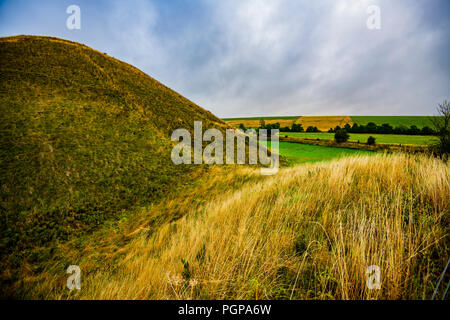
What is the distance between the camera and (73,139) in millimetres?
9352

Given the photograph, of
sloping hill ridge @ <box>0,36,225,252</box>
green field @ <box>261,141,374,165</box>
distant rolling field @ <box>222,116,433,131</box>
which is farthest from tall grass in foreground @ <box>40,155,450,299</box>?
distant rolling field @ <box>222,116,433,131</box>

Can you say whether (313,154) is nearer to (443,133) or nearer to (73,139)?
(443,133)

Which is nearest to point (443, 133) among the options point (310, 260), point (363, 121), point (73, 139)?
point (310, 260)

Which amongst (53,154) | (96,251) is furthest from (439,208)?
(53,154)

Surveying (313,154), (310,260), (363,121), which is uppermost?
(363,121)

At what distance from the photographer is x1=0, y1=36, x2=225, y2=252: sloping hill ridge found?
5918mm

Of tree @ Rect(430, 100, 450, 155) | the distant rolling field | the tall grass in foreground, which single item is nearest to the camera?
the tall grass in foreground

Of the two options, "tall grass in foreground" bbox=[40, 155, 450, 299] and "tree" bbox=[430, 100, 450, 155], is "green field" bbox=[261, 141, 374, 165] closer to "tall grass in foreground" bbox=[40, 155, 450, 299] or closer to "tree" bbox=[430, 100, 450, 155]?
"tree" bbox=[430, 100, 450, 155]

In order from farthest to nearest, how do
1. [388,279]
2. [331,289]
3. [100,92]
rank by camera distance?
[100,92], [331,289], [388,279]

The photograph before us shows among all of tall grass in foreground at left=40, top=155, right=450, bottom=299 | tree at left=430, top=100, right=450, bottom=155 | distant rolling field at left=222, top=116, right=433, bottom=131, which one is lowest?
tall grass in foreground at left=40, top=155, right=450, bottom=299

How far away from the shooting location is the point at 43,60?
14969 millimetres

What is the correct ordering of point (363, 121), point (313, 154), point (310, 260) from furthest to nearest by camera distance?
point (363, 121) < point (313, 154) < point (310, 260)
